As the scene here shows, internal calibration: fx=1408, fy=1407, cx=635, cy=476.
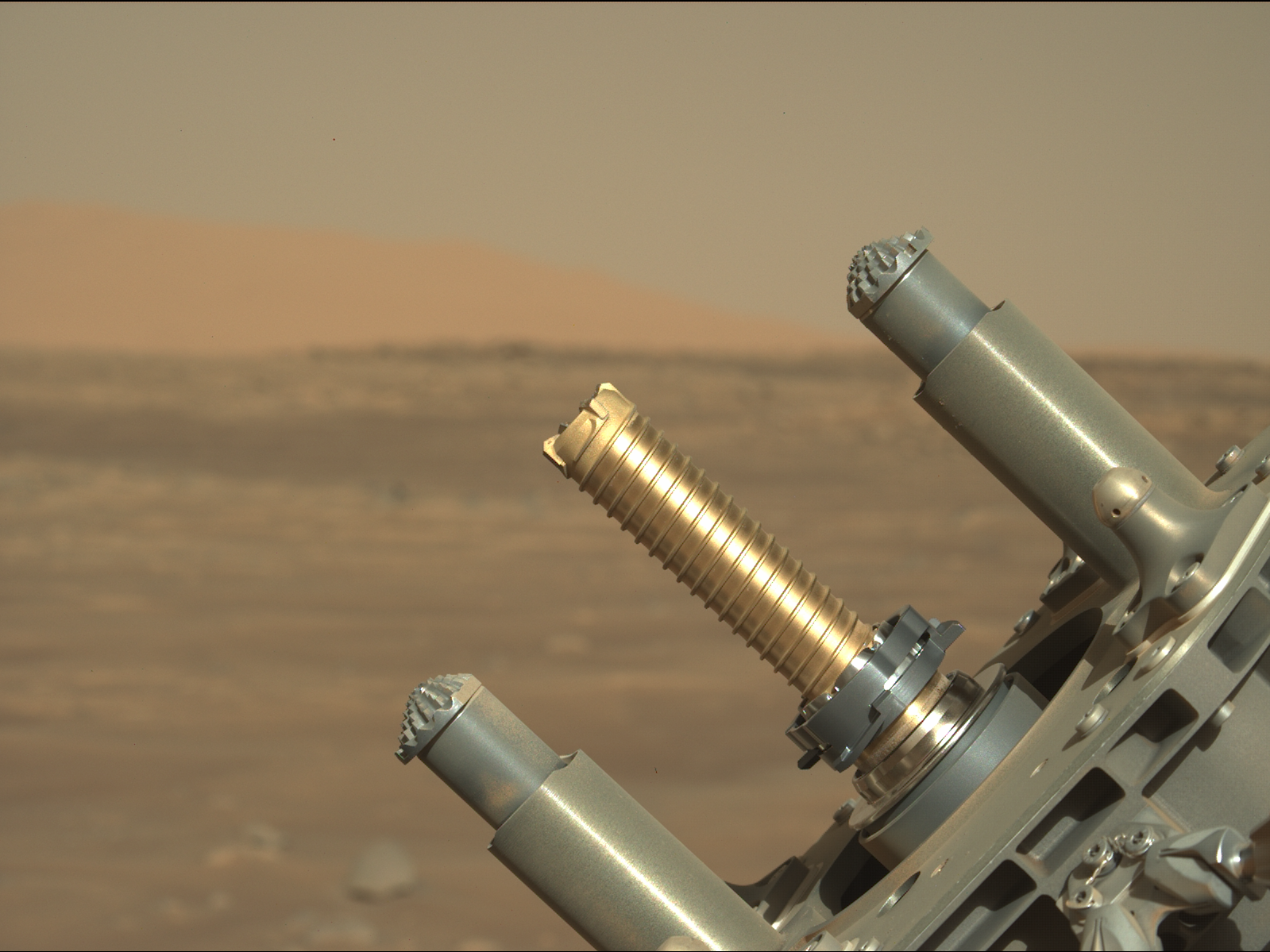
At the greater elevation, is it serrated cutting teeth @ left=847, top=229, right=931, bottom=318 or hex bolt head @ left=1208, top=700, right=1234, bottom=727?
serrated cutting teeth @ left=847, top=229, right=931, bottom=318

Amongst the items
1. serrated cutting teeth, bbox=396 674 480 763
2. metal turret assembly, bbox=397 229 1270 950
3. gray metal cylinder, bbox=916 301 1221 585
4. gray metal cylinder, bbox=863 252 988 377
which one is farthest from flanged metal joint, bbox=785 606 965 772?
serrated cutting teeth, bbox=396 674 480 763

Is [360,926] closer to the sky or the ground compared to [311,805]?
closer to the ground

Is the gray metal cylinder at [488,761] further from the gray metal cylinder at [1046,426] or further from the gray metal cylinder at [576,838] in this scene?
the gray metal cylinder at [1046,426]

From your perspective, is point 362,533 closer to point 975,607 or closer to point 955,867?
point 975,607

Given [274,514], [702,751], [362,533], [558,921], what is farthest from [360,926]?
[274,514]

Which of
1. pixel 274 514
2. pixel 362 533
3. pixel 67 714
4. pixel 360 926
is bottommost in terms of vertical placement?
pixel 360 926

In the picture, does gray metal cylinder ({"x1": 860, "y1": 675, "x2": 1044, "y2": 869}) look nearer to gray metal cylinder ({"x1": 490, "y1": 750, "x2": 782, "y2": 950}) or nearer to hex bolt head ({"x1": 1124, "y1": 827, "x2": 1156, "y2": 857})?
gray metal cylinder ({"x1": 490, "y1": 750, "x2": 782, "y2": 950})

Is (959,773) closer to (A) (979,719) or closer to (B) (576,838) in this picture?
(A) (979,719)

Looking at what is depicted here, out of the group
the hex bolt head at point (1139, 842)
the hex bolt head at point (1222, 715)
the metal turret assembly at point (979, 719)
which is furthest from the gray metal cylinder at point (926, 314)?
the hex bolt head at point (1139, 842)
